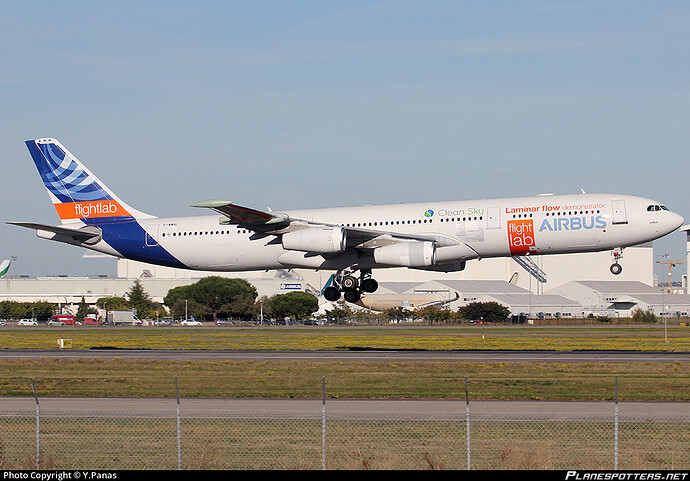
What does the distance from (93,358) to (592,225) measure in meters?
26.4

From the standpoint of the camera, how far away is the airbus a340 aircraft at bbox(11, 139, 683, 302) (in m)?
44.1

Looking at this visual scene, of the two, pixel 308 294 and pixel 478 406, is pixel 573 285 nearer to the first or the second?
pixel 308 294

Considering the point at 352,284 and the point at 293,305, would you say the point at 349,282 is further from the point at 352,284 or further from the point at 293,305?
the point at 293,305

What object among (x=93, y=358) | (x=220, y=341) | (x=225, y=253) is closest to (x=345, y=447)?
(x=93, y=358)

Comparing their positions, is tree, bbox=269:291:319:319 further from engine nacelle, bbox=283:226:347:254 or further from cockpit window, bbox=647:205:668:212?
cockpit window, bbox=647:205:668:212

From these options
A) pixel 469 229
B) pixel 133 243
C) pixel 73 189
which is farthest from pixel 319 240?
pixel 73 189

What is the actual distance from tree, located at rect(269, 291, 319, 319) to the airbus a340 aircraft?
6791 centimetres

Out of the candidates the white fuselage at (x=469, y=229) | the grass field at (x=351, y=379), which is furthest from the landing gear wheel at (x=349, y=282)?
the grass field at (x=351, y=379)

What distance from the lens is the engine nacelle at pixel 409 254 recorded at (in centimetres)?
4459

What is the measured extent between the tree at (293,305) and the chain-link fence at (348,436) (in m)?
95.1

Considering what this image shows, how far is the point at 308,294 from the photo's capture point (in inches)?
5049

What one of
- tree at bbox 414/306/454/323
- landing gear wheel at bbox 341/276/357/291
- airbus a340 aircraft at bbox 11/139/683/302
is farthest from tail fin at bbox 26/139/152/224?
tree at bbox 414/306/454/323

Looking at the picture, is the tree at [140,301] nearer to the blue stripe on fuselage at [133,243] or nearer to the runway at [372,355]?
the blue stripe on fuselage at [133,243]

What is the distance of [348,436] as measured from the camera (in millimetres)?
19203
